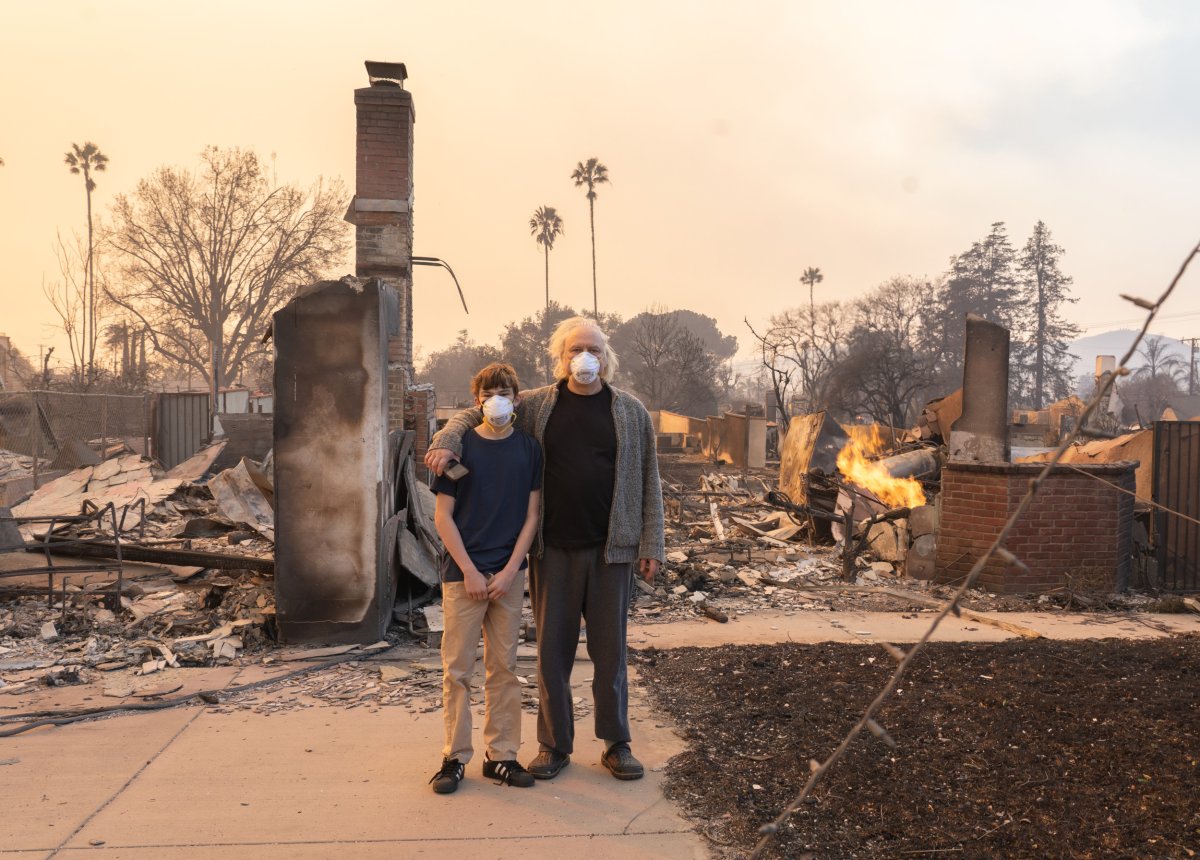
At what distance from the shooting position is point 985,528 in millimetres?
7777

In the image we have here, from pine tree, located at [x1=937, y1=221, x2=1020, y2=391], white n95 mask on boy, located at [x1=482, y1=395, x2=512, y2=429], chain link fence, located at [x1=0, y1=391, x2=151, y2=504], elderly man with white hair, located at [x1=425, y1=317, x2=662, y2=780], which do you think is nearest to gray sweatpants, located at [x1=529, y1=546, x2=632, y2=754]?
elderly man with white hair, located at [x1=425, y1=317, x2=662, y2=780]

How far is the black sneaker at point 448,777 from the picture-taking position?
11.7 ft

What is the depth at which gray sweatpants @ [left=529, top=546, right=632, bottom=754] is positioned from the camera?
Answer: 12.5 feet

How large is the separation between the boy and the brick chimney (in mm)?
5673

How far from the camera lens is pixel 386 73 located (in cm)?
948

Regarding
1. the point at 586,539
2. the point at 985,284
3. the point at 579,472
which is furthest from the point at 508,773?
the point at 985,284

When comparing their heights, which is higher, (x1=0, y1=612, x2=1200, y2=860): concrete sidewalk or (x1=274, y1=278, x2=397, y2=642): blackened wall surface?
(x1=274, y1=278, x2=397, y2=642): blackened wall surface

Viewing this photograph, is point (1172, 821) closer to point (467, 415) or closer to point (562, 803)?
point (562, 803)

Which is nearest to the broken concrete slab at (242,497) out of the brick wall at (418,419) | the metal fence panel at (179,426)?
the brick wall at (418,419)

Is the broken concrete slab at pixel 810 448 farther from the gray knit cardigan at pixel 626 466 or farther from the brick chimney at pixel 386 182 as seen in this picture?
the gray knit cardigan at pixel 626 466

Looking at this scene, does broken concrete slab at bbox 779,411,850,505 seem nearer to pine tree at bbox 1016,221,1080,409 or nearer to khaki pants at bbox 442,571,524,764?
khaki pants at bbox 442,571,524,764

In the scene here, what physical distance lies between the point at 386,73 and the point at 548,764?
8.13m

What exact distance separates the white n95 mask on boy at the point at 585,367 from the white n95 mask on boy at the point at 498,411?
317mm

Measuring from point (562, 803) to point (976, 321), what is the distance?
30.3ft
